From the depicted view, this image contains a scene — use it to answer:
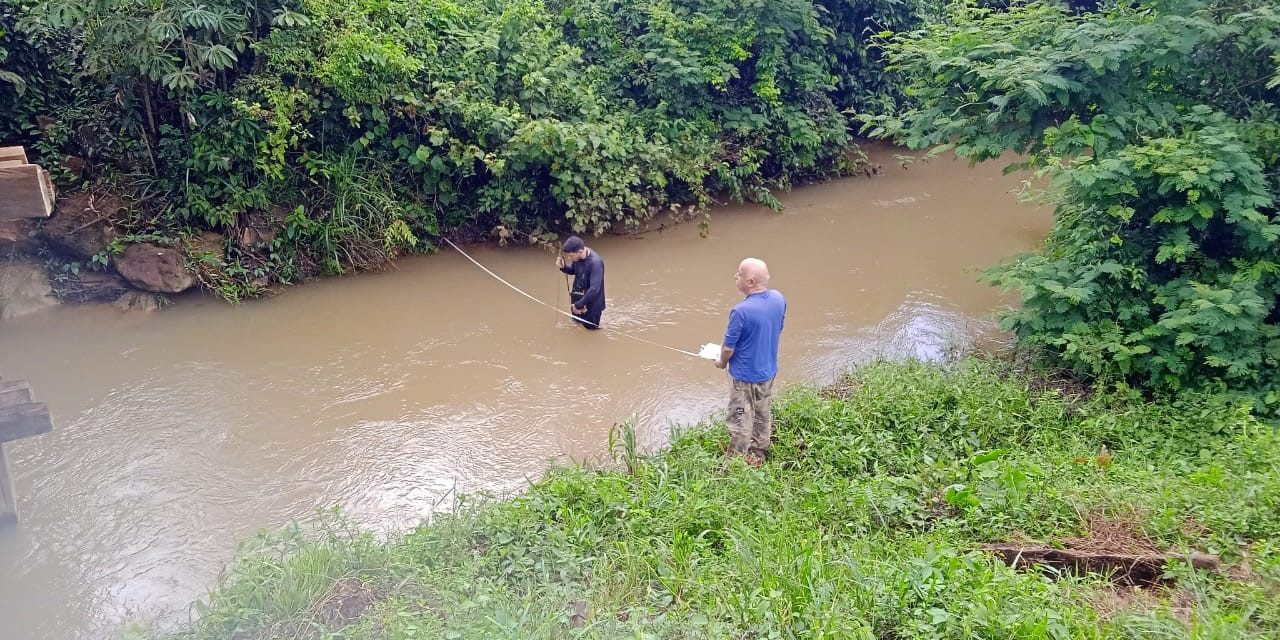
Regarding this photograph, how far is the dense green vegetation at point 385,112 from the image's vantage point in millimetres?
8812

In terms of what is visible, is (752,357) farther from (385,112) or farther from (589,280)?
(385,112)

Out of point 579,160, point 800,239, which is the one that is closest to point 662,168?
point 579,160

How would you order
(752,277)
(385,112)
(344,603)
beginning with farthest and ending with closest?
(385,112), (752,277), (344,603)

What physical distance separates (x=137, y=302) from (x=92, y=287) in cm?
54

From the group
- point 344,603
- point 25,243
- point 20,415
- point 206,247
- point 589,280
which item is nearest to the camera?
point 344,603

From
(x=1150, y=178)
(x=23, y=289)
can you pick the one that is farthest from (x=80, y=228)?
(x=1150, y=178)

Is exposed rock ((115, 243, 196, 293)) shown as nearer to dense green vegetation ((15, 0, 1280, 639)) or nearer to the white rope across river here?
dense green vegetation ((15, 0, 1280, 639))

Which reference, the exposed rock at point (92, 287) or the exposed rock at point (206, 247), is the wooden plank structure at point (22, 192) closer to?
the exposed rock at point (206, 247)

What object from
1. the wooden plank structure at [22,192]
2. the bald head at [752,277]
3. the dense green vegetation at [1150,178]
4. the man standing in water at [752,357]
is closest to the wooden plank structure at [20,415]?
the wooden plank structure at [22,192]

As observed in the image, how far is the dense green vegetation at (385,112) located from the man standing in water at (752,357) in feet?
16.3

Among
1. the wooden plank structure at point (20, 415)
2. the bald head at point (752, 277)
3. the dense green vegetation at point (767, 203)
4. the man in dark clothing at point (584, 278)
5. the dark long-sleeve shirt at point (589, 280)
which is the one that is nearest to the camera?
the dense green vegetation at point (767, 203)

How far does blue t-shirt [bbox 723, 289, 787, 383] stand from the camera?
5.59 meters

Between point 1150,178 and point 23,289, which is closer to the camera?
point 1150,178

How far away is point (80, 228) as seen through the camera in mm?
8859
